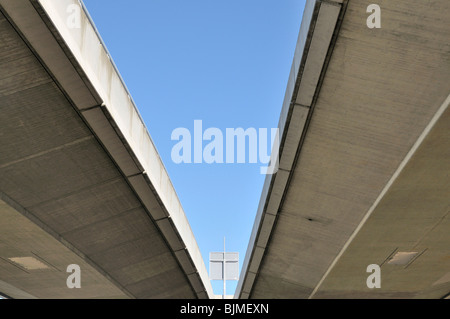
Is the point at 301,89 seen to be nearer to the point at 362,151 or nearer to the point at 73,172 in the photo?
the point at 362,151

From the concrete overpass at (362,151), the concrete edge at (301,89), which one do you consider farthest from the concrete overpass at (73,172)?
the concrete overpass at (362,151)

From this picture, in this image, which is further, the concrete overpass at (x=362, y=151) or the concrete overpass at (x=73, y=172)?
the concrete overpass at (x=73, y=172)

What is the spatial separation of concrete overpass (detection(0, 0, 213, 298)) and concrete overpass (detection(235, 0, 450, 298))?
10.5 ft

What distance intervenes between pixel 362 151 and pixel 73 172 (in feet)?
20.5

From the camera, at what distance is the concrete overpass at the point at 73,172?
819 cm

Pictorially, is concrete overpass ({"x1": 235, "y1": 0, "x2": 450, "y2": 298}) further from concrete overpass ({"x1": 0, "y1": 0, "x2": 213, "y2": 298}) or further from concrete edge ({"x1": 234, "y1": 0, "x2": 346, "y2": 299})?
concrete overpass ({"x1": 0, "y1": 0, "x2": 213, "y2": 298})

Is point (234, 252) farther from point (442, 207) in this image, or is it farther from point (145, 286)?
point (442, 207)

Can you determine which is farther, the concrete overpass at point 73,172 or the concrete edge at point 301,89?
the concrete overpass at point 73,172

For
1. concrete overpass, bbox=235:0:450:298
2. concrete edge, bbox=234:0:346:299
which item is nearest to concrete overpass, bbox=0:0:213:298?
concrete edge, bbox=234:0:346:299

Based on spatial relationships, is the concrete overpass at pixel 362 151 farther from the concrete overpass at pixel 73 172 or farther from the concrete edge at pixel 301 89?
the concrete overpass at pixel 73 172

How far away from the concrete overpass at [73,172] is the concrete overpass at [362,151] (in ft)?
10.5

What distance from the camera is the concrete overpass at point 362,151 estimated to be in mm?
7730

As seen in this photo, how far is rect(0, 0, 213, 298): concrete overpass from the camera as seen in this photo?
8.19 meters
